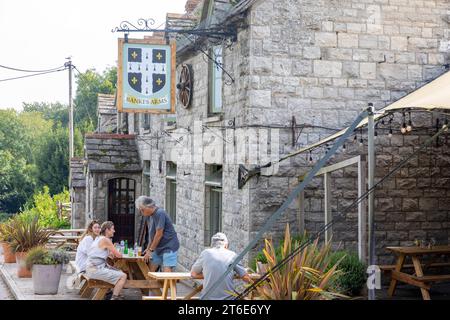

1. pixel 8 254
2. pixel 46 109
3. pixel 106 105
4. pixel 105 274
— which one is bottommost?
pixel 8 254

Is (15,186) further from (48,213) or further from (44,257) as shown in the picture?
(44,257)

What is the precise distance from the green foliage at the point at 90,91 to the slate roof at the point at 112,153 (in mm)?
46354

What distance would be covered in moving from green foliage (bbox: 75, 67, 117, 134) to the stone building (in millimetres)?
56240

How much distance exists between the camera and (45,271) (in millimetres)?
12102

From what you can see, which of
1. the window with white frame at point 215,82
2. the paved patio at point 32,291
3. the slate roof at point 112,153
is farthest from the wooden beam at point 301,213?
the slate roof at point 112,153

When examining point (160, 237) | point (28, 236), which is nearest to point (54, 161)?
point (28, 236)

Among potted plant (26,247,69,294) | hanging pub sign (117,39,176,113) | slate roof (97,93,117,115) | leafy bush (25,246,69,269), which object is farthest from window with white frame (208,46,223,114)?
slate roof (97,93,117,115)

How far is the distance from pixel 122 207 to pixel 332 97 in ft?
34.0

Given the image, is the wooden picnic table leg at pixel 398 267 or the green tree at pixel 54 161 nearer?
the wooden picnic table leg at pixel 398 267

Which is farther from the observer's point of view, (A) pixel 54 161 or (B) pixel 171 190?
(A) pixel 54 161

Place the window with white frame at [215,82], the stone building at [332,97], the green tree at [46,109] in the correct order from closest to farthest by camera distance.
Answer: the stone building at [332,97] → the window with white frame at [215,82] → the green tree at [46,109]

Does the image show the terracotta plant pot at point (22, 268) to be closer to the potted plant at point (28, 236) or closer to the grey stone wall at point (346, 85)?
the potted plant at point (28, 236)

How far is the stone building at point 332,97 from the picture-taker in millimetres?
11992
